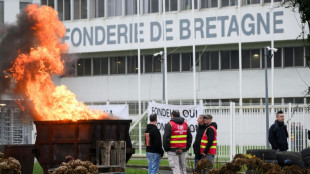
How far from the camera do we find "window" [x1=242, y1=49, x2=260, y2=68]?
4544 cm

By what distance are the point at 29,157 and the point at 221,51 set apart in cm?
2924

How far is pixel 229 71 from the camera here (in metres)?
46.0

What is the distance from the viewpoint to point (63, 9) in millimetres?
50438

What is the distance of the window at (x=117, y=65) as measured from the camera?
49594 millimetres

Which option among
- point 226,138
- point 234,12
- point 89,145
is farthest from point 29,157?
point 234,12

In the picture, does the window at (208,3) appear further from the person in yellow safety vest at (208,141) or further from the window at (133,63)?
the person in yellow safety vest at (208,141)

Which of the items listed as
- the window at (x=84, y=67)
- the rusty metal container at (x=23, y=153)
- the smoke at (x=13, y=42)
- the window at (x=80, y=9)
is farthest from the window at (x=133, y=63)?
the rusty metal container at (x=23, y=153)

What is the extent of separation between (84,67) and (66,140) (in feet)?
114

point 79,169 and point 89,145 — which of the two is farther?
point 89,145

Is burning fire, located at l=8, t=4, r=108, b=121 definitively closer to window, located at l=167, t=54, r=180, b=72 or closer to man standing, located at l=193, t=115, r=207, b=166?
man standing, located at l=193, t=115, r=207, b=166

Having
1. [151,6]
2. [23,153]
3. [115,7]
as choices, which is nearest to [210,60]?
[151,6]

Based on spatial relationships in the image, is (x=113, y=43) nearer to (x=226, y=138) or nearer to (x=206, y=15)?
(x=206, y=15)

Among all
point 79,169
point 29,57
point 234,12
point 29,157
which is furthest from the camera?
point 234,12

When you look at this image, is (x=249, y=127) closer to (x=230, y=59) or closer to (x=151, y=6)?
(x=230, y=59)
